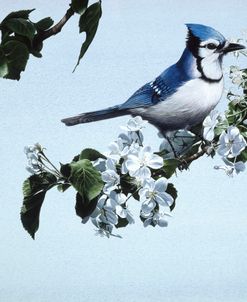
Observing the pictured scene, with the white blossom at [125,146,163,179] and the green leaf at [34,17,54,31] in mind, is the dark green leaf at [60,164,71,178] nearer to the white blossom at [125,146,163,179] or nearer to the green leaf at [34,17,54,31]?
the white blossom at [125,146,163,179]

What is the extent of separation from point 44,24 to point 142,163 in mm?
208

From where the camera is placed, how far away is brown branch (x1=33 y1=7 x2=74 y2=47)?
0.59 m

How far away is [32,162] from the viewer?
66cm

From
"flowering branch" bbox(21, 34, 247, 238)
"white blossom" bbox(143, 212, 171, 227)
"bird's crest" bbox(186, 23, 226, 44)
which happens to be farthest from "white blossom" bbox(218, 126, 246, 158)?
"bird's crest" bbox(186, 23, 226, 44)

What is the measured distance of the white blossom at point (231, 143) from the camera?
659mm

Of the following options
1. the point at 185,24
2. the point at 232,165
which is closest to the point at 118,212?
the point at 232,165

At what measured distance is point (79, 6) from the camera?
59 centimetres

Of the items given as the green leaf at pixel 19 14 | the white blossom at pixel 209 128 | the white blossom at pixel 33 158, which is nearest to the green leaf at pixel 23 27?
the green leaf at pixel 19 14

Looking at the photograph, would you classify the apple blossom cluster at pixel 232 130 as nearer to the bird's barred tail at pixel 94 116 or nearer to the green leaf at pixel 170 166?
the green leaf at pixel 170 166

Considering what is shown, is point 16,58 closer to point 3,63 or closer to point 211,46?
point 3,63

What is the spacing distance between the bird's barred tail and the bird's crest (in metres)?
0.16

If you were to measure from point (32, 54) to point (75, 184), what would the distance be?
6.9 inches

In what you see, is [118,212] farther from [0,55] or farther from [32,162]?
[0,55]

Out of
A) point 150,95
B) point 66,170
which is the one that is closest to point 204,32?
point 150,95
